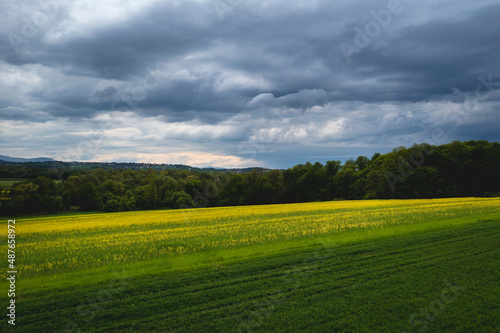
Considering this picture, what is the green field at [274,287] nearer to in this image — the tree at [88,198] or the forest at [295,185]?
the forest at [295,185]

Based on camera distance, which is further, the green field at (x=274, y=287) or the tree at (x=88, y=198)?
the tree at (x=88, y=198)

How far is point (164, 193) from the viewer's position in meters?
84.4

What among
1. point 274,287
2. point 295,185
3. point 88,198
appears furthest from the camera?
point 295,185

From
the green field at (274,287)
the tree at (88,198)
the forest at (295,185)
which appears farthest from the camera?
the tree at (88,198)

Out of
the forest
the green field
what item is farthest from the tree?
the green field

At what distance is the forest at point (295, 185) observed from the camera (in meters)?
69.9

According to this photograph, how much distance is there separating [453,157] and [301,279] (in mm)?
77691

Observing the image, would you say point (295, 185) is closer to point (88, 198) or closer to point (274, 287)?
point (88, 198)

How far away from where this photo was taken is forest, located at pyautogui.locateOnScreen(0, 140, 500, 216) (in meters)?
69.9

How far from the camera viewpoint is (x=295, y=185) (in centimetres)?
9731

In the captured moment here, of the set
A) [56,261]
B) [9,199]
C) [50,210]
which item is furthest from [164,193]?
[56,261]

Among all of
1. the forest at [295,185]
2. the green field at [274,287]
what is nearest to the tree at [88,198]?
the forest at [295,185]

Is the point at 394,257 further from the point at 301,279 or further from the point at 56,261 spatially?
the point at 56,261

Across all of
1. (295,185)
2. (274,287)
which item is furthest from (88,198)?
(274,287)
